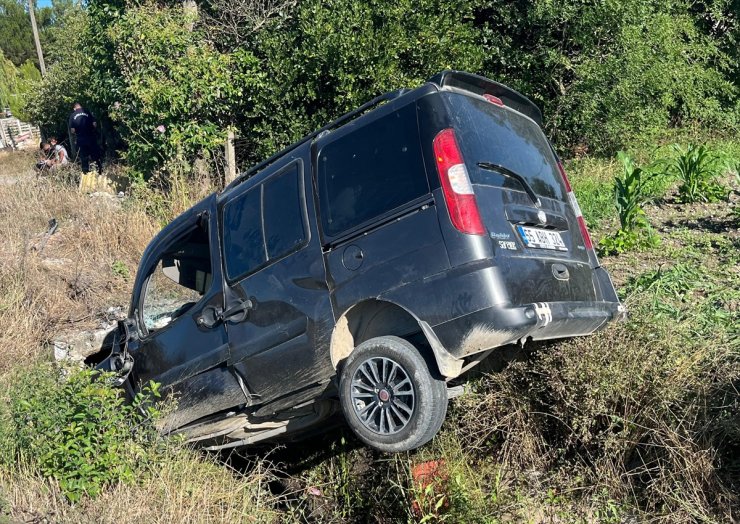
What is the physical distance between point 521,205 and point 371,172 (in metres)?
0.92

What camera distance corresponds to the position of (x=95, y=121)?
1697cm

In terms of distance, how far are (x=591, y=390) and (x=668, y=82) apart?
990cm

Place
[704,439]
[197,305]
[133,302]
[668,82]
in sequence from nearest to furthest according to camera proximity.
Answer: [704,439] < [197,305] < [133,302] < [668,82]

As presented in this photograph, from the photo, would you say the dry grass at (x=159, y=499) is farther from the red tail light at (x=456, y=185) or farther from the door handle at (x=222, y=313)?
the red tail light at (x=456, y=185)

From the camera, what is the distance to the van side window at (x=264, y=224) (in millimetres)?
4723

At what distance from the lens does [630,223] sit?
23.8 ft

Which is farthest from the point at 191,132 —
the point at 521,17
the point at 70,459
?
the point at 70,459

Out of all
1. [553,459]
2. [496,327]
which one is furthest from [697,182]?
[496,327]

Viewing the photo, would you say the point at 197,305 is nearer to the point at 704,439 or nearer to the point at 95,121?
the point at 704,439

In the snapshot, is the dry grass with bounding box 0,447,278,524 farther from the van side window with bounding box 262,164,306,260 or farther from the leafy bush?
the van side window with bounding box 262,164,306,260

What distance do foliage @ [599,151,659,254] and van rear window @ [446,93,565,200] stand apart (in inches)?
88.5

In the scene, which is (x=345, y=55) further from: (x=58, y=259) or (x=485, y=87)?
(x=485, y=87)

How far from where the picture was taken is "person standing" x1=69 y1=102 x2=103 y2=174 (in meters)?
15.5

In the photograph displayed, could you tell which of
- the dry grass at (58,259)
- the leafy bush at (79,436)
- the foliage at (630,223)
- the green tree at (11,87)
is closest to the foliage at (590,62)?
the foliage at (630,223)
